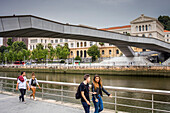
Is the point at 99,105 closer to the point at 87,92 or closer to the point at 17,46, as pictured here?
the point at 87,92

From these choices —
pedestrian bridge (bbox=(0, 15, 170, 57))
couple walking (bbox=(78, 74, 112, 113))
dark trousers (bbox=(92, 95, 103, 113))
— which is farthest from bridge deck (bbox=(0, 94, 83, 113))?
pedestrian bridge (bbox=(0, 15, 170, 57))

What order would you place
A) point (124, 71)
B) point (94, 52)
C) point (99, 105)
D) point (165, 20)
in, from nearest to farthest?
point (99, 105), point (124, 71), point (94, 52), point (165, 20)

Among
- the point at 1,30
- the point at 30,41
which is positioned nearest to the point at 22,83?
the point at 1,30

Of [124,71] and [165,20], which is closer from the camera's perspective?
[124,71]

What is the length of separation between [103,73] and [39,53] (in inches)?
1443

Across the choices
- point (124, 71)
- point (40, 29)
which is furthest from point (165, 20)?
point (40, 29)

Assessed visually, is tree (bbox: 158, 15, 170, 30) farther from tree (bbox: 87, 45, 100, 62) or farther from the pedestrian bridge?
the pedestrian bridge

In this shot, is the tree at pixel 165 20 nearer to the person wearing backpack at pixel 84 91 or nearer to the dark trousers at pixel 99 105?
the dark trousers at pixel 99 105

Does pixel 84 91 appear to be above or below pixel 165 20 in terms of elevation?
below

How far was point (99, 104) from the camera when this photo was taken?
5.61m

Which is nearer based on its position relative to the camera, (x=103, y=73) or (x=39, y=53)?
(x=103, y=73)

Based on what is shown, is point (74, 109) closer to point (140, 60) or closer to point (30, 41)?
point (140, 60)

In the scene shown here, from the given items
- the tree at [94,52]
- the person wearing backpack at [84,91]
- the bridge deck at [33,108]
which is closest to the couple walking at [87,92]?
the person wearing backpack at [84,91]

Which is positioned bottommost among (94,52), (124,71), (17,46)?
(124,71)
